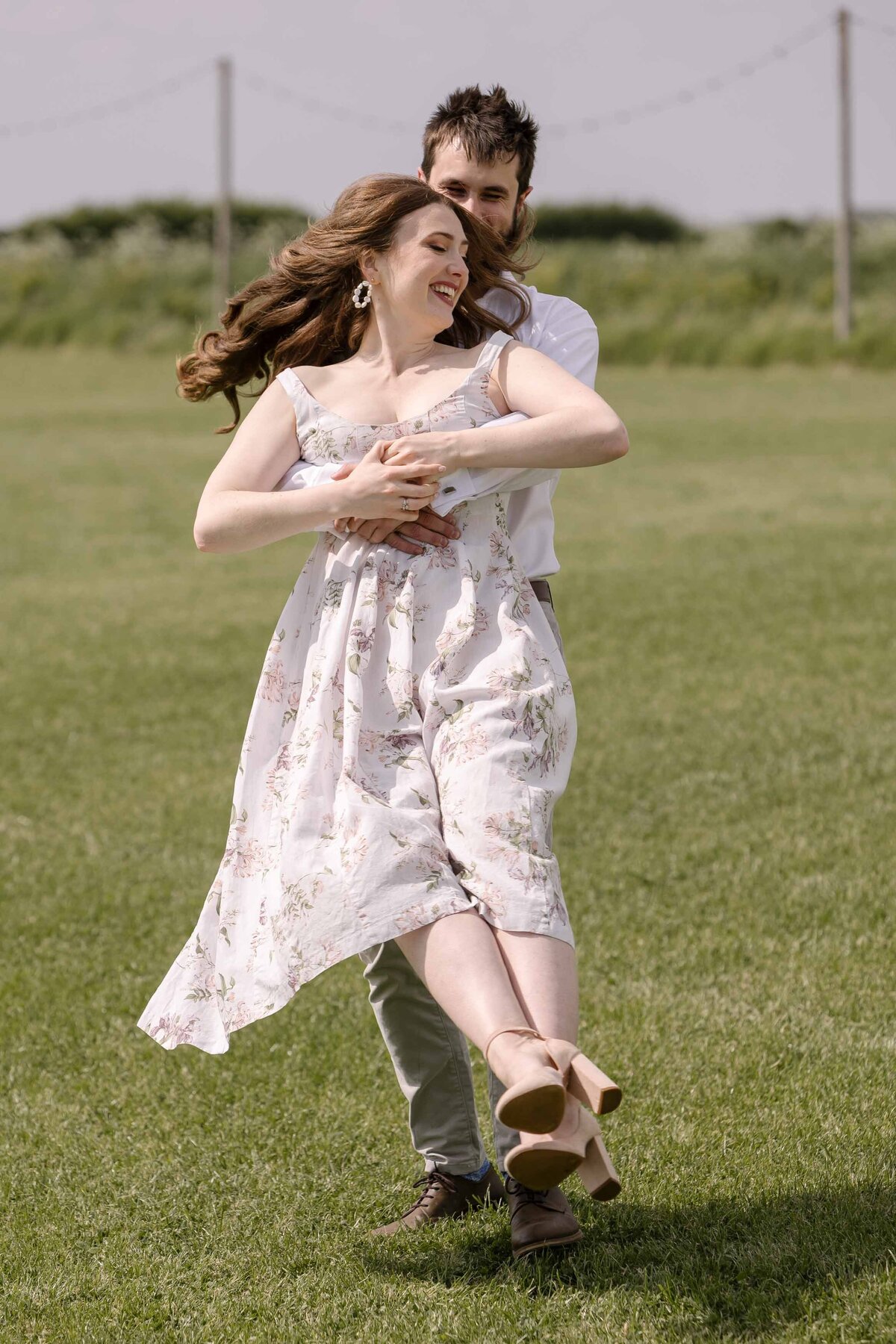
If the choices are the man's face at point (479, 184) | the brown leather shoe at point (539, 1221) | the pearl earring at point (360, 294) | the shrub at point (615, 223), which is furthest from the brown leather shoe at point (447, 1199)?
the shrub at point (615, 223)

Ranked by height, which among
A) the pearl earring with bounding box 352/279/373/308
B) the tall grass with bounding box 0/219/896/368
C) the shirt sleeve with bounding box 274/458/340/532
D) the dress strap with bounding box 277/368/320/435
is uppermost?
the tall grass with bounding box 0/219/896/368

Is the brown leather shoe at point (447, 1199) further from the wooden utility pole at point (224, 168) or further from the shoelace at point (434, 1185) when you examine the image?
the wooden utility pole at point (224, 168)

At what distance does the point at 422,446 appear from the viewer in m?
2.90

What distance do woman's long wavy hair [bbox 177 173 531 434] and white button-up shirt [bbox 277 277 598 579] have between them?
0.16 ft

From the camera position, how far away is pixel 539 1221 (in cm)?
295

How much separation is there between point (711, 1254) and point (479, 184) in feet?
7.18

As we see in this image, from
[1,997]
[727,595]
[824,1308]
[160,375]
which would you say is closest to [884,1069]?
[824,1308]

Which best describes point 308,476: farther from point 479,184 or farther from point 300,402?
point 479,184

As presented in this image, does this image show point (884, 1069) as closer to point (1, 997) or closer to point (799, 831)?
point (799, 831)

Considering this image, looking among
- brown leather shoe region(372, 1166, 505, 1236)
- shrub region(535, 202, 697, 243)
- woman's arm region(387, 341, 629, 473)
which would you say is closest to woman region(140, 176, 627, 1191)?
woman's arm region(387, 341, 629, 473)

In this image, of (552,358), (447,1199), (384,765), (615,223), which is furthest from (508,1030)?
(615,223)

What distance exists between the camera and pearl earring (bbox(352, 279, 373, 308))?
3.09 meters

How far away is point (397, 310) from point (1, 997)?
8.22 ft

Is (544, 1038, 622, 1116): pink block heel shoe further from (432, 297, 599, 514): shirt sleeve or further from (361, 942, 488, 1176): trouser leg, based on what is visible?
(432, 297, 599, 514): shirt sleeve
